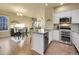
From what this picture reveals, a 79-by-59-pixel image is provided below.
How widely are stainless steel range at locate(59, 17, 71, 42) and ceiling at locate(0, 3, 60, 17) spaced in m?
0.41

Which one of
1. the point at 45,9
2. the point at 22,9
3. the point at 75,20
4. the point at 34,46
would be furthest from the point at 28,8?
the point at 75,20

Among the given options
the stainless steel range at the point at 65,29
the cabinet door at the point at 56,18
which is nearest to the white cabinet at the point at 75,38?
the stainless steel range at the point at 65,29

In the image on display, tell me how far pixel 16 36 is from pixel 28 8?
2.31 ft

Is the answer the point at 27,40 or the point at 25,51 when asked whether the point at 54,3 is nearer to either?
the point at 27,40

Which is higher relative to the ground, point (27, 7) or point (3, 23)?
point (27, 7)

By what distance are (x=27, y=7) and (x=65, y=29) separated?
1.01 m

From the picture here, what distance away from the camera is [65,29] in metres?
2.16

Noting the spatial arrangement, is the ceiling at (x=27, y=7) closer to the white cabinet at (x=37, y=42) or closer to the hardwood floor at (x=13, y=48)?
the white cabinet at (x=37, y=42)

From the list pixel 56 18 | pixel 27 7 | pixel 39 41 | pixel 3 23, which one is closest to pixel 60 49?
pixel 39 41

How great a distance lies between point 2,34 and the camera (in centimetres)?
210

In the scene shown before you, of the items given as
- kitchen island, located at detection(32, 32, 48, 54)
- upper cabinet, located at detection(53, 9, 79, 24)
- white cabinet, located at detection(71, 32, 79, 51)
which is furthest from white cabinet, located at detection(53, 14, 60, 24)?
white cabinet, located at detection(71, 32, 79, 51)

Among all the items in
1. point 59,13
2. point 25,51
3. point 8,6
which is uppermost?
point 8,6

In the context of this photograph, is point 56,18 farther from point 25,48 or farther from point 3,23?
point 3,23

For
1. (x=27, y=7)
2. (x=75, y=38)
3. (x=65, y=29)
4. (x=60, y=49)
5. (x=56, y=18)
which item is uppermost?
(x=27, y=7)
